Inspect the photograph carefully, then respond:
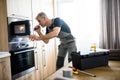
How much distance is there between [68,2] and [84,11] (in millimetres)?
509

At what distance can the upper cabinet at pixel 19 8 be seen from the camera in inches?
114

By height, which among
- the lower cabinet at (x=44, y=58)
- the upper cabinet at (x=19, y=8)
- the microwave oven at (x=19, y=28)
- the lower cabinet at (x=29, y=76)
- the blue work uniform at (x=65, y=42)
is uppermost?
the upper cabinet at (x=19, y=8)

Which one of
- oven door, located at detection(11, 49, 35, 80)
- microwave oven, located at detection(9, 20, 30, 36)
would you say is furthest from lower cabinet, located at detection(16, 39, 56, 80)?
microwave oven, located at detection(9, 20, 30, 36)

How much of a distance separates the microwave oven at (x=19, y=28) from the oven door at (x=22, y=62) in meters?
0.35

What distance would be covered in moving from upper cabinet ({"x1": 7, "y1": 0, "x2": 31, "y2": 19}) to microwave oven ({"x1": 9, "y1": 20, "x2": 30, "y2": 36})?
0.14 metres

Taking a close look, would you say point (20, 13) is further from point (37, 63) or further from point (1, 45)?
point (37, 63)

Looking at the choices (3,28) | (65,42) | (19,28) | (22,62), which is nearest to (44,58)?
(22,62)

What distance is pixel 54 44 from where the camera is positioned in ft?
14.9

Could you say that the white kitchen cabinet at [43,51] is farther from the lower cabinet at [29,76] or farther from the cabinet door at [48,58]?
the lower cabinet at [29,76]

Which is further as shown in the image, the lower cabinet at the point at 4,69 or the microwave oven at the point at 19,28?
the microwave oven at the point at 19,28

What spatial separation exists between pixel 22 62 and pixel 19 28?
0.65 m

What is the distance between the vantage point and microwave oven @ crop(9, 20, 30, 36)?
296 cm

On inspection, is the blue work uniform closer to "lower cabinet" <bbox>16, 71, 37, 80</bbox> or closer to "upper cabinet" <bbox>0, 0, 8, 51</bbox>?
"upper cabinet" <bbox>0, 0, 8, 51</bbox>

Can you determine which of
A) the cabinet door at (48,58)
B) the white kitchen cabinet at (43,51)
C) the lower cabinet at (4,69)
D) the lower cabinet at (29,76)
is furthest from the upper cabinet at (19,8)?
A: the lower cabinet at (29,76)
